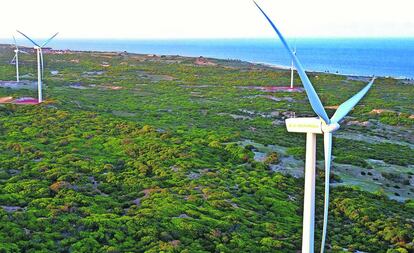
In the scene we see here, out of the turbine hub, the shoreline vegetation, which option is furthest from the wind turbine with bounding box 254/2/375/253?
the shoreline vegetation

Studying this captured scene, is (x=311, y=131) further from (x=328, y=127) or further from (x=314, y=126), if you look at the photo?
(x=328, y=127)

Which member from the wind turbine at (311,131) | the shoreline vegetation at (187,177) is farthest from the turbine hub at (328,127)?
the shoreline vegetation at (187,177)

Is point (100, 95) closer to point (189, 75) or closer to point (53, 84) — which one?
point (53, 84)

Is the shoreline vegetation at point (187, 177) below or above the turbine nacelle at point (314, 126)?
below

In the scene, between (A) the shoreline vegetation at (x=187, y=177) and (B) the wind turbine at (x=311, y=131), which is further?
(A) the shoreline vegetation at (x=187, y=177)

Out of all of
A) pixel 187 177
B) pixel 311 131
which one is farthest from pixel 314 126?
pixel 187 177

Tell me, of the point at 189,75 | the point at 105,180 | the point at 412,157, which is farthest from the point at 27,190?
the point at 189,75

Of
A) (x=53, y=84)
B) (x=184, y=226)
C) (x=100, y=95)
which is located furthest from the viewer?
(x=53, y=84)

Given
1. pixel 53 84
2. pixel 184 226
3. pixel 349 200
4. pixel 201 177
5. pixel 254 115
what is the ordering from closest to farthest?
pixel 184 226
pixel 349 200
pixel 201 177
pixel 254 115
pixel 53 84

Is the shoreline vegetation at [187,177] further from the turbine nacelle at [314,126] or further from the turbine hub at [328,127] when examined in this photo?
the turbine hub at [328,127]
